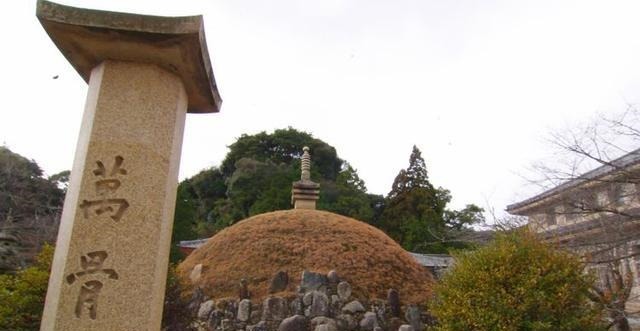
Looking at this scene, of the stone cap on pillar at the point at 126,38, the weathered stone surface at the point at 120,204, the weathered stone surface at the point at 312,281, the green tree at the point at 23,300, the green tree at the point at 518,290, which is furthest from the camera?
the weathered stone surface at the point at 312,281

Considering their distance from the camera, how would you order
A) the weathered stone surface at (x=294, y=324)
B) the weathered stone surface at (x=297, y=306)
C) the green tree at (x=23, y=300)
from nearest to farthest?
the green tree at (x=23, y=300)
the weathered stone surface at (x=294, y=324)
the weathered stone surface at (x=297, y=306)

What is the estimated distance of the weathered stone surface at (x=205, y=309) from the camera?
9172 mm

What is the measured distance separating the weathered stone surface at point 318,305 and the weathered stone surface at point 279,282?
574 millimetres

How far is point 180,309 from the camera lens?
7.80 m

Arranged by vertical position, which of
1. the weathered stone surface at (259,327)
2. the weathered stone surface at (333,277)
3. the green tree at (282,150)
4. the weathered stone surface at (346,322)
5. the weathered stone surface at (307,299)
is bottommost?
the weathered stone surface at (259,327)

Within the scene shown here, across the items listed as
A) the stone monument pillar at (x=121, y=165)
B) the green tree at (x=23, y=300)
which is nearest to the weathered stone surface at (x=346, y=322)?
Result: the green tree at (x=23, y=300)

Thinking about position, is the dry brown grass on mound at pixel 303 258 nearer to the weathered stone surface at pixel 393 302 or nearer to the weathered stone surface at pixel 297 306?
the weathered stone surface at pixel 393 302

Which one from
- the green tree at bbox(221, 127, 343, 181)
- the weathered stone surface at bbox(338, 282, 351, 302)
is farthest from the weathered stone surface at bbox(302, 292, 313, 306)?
the green tree at bbox(221, 127, 343, 181)

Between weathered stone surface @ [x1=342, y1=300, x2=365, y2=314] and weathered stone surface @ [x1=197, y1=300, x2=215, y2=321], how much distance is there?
254cm

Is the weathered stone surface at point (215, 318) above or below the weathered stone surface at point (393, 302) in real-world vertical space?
below

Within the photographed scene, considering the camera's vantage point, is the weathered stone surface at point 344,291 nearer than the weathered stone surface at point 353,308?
No

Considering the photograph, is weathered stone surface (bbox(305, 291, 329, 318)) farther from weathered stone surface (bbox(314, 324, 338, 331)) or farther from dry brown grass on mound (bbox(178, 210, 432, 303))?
dry brown grass on mound (bbox(178, 210, 432, 303))

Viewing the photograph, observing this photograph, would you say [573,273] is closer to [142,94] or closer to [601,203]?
[601,203]

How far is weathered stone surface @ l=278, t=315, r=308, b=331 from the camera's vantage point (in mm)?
Answer: 8688
